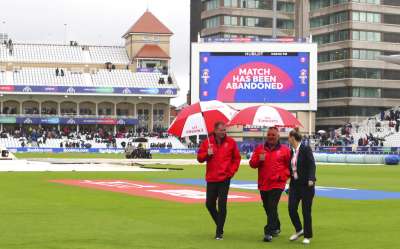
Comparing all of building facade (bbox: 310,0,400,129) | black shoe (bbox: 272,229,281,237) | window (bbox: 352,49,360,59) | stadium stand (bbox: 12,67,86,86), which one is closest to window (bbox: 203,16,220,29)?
building facade (bbox: 310,0,400,129)

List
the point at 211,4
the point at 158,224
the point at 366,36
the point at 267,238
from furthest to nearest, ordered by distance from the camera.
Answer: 1. the point at 211,4
2. the point at 366,36
3. the point at 158,224
4. the point at 267,238

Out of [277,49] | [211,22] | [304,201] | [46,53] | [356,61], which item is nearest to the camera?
[304,201]

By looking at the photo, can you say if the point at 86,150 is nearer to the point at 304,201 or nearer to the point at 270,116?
the point at 270,116

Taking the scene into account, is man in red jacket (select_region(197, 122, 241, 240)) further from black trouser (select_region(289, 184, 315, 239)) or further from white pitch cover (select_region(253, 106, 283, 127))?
A: white pitch cover (select_region(253, 106, 283, 127))

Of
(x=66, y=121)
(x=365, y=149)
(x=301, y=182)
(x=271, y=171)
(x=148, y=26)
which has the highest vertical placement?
(x=148, y=26)

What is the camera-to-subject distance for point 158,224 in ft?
54.6

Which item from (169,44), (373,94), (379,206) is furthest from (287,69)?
(379,206)

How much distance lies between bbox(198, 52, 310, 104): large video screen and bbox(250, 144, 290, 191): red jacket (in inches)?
2969

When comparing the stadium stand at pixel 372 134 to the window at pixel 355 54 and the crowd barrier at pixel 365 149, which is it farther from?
the window at pixel 355 54

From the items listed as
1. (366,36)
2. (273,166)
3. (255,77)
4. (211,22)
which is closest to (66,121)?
(211,22)

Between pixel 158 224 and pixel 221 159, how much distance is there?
2.82 meters

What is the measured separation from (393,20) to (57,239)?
11276cm

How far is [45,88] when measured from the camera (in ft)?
401

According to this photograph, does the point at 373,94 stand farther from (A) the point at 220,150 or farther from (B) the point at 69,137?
(A) the point at 220,150
